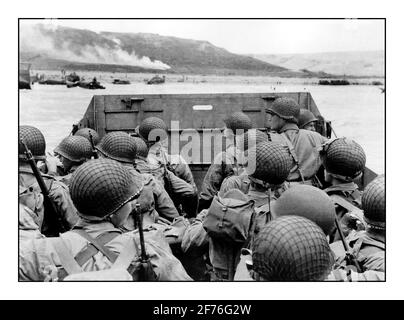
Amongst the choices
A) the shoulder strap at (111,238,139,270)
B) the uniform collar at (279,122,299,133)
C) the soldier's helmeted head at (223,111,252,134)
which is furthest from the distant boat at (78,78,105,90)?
the shoulder strap at (111,238,139,270)

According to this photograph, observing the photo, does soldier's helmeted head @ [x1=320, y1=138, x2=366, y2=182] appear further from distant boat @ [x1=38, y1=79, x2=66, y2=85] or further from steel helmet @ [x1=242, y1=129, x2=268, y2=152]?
distant boat @ [x1=38, y1=79, x2=66, y2=85]

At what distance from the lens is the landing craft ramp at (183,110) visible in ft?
26.0

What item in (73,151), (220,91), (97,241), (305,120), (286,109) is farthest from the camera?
(220,91)

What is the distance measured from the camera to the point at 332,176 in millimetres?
4211

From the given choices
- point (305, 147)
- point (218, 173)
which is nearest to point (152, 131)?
point (218, 173)

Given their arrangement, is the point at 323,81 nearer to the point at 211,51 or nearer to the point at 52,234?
the point at 211,51

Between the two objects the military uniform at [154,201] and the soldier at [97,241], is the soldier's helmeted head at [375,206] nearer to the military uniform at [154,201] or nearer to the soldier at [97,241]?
the soldier at [97,241]

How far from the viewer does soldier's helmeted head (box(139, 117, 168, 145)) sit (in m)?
6.32

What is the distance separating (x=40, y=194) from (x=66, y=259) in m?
1.50

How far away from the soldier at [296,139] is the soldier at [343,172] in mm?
784

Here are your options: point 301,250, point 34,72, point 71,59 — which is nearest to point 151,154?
point 301,250

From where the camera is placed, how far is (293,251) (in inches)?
85.5

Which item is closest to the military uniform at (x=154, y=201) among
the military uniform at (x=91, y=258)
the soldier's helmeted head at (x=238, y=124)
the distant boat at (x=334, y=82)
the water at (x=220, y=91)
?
the military uniform at (x=91, y=258)

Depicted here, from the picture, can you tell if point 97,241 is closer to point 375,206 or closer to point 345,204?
point 375,206
